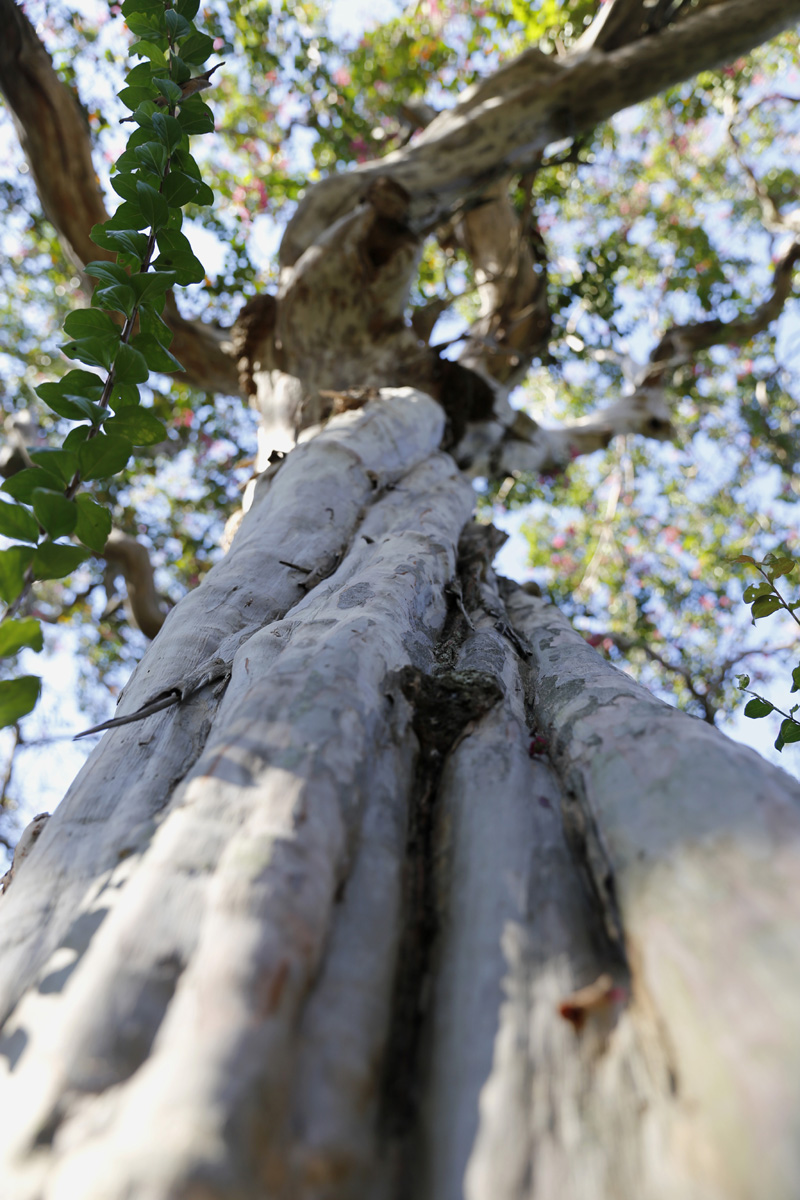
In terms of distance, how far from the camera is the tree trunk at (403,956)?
0.54 meters

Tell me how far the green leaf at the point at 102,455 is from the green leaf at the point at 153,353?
202mm

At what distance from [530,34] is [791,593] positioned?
14.7 ft

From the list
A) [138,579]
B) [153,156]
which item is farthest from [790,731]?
[138,579]

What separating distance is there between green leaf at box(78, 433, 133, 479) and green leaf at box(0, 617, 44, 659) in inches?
10.2

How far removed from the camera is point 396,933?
768 mm

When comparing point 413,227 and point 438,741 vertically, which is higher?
point 413,227

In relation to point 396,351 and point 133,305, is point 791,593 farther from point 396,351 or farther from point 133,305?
point 133,305

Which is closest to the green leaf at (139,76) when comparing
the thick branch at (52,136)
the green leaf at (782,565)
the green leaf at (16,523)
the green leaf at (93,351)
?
the green leaf at (93,351)

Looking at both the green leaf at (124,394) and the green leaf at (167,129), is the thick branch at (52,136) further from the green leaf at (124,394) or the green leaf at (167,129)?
the green leaf at (124,394)

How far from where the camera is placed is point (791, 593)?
583cm

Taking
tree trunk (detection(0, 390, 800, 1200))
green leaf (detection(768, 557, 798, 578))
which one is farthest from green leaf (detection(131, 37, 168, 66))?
green leaf (detection(768, 557, 798, 578))

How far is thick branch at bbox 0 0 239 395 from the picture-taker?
9.34 ft

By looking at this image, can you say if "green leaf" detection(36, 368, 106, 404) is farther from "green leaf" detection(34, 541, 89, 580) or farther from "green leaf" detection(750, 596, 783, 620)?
"green leaf" detection(750, 596, 783, 620)

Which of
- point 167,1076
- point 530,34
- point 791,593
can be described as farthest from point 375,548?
point 791,593
